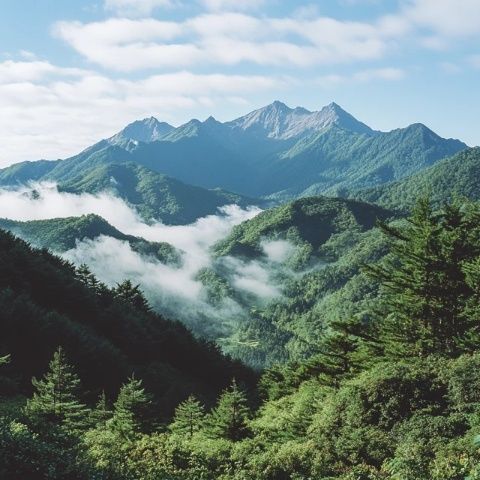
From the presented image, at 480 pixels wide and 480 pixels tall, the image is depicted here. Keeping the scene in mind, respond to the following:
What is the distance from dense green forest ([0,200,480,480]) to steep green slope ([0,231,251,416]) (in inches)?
12.6

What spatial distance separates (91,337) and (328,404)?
4223 centimetres

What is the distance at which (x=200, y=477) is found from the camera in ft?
55.3

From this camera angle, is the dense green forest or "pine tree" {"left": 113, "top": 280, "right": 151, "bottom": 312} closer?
the dense green forest

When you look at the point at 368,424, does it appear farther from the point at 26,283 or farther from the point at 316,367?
the point at 26,283

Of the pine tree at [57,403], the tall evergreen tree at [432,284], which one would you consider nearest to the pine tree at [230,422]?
the pine tree at [57,403]

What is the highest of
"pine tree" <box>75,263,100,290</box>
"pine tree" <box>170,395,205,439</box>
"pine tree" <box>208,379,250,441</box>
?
"pine tree" <box>75,263,100,290</box>

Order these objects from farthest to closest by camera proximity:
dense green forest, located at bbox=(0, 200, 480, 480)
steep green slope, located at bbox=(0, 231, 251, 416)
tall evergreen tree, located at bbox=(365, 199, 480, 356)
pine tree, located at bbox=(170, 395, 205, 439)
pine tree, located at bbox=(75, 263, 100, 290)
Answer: pine tree, located at bbox=(75, 263, 100, 290)
steep green slope, located at bbox=(0, 231, 251, 416)
pine tree, located at bbox=(170, 395, 205, 439)
tall evergreen tree, located at bbox=(365, 199, 480, 356)
dense green forest, located at bbox=(0, 200, 480, 480)

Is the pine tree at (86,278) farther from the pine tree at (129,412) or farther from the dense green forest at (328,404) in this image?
the pine tree at (129,412)

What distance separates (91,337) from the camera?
59.8 m

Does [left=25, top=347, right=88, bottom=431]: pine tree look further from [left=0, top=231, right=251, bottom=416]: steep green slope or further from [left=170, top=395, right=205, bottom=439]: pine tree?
[left=0, top=231, right=251, bottom=416]: steep green slope

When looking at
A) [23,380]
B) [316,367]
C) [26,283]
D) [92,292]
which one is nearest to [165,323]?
[92,292]

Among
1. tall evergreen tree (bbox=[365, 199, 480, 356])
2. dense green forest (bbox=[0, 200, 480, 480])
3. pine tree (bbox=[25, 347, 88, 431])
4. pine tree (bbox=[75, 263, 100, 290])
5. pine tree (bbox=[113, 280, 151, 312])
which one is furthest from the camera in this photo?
pine tree (bbox=[113, 280, 151, 312])

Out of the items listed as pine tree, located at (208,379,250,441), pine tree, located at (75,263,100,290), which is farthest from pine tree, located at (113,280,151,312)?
pine tree, located at (208,379,250,441)

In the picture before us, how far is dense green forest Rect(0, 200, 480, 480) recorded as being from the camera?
16453 millimetres
